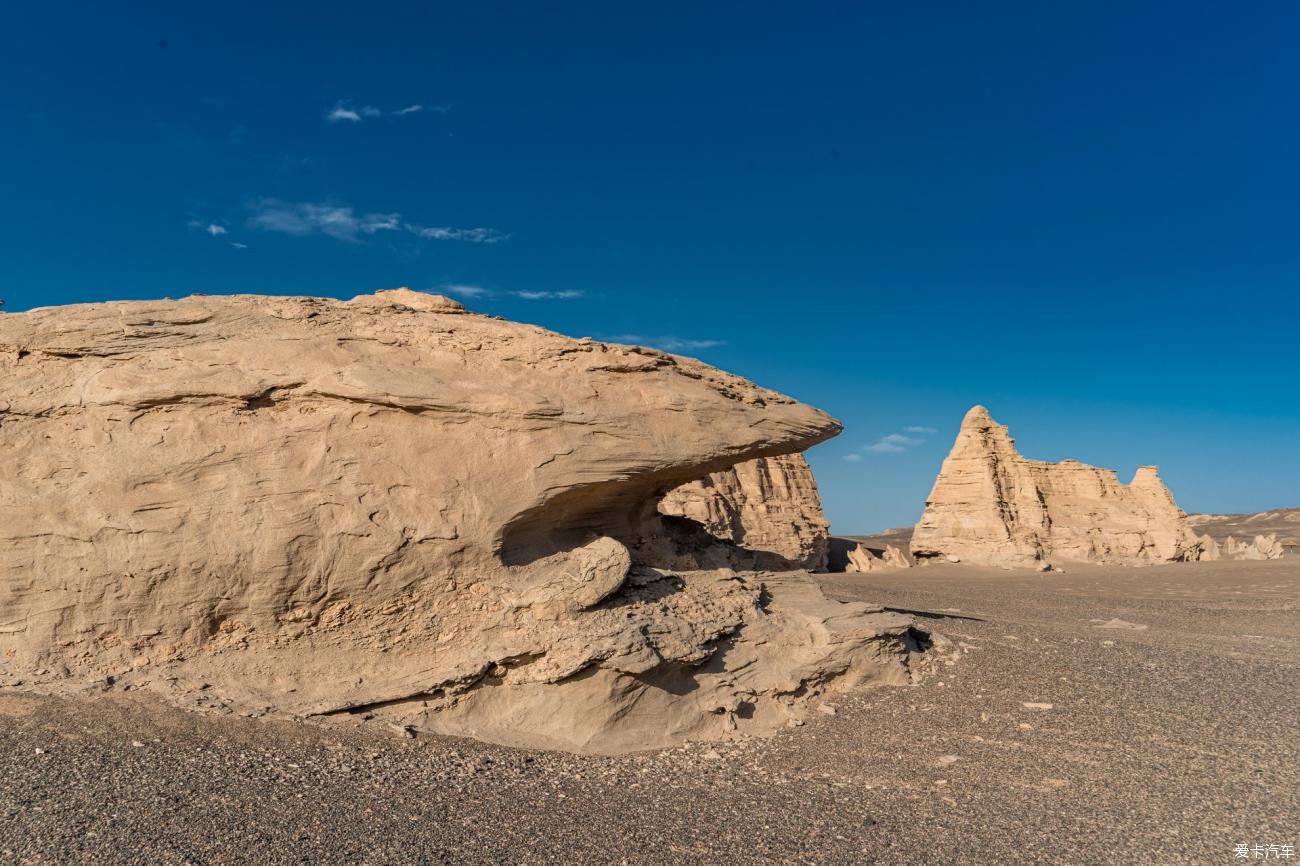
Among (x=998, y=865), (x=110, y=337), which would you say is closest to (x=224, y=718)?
(x=110, y=337)

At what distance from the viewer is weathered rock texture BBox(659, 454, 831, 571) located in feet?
91.9

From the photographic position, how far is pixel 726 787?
21.6 ft

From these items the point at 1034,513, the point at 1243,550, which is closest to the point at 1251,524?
the point at 1243,550

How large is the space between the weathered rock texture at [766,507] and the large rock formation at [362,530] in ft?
60.9

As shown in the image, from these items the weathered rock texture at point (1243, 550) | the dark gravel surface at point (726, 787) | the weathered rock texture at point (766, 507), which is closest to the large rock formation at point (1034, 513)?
the weathered rock texture at point (1243, 550)

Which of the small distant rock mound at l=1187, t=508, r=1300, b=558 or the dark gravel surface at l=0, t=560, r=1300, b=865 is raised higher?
the small distant rock mound at l=1187, t=508, r=1300, b=558

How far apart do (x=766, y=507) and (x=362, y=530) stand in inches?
1009

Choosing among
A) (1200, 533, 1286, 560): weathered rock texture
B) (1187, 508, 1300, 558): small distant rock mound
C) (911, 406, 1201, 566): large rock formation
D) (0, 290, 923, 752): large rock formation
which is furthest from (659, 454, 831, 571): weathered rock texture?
(1187, 508, 1300, 558): small distant rock mound

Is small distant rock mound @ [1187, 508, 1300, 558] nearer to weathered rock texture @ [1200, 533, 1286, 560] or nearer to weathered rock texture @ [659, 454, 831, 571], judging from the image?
weathered rock texture @ [1200, 533, 1286, 560]

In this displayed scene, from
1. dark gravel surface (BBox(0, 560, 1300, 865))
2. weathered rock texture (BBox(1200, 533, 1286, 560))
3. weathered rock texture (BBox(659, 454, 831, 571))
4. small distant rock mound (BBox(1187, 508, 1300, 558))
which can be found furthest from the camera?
small distant rock mound (BBox(1187, 508, 1300, 558))

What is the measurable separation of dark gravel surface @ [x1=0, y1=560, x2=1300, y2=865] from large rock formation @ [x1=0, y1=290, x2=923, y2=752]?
21.2 inches

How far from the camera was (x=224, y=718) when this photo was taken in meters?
6.71

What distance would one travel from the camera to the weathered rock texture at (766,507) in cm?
2800

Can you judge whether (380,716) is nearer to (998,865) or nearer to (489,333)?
(489,333)
